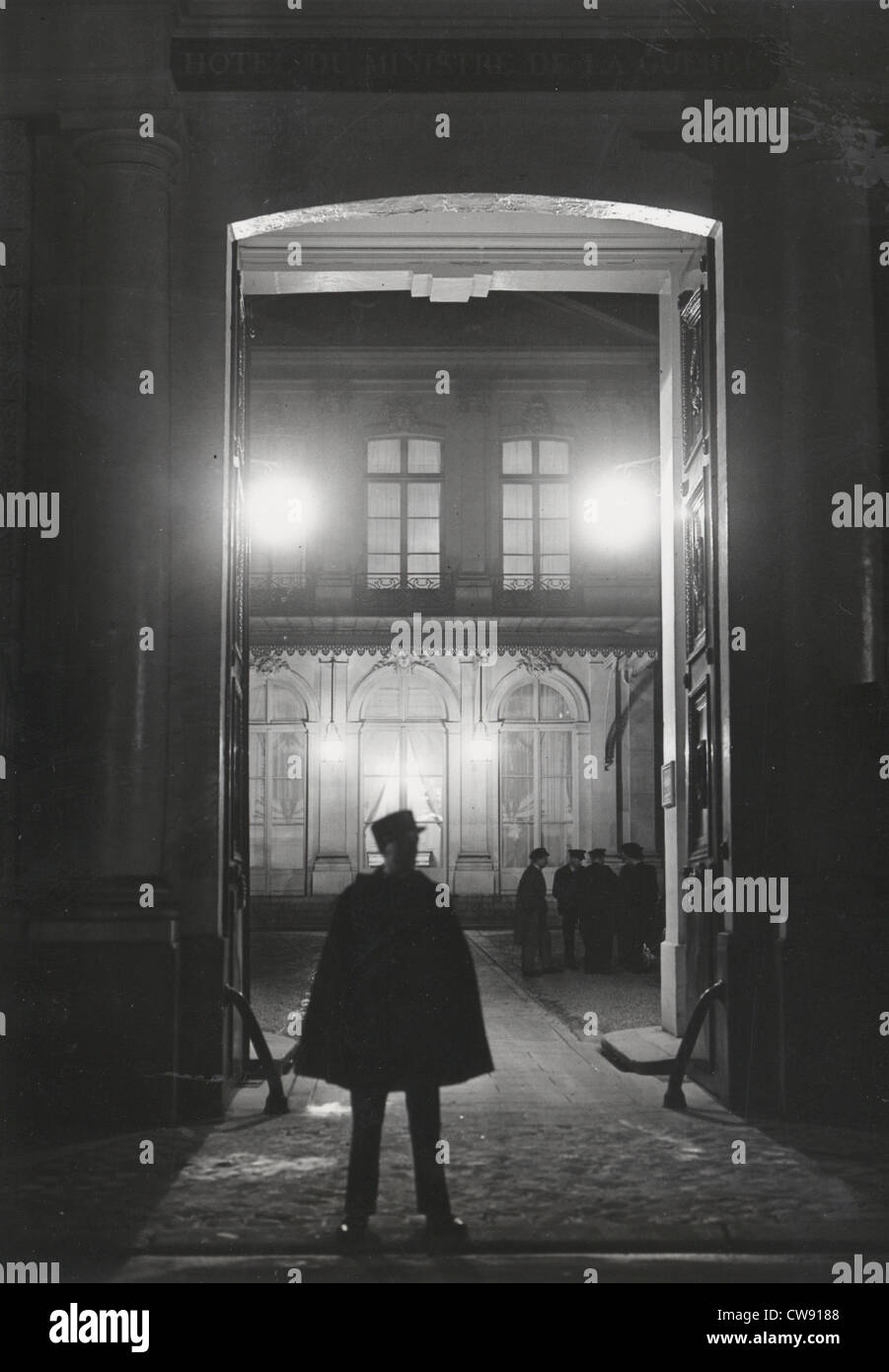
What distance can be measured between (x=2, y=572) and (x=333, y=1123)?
3.66m

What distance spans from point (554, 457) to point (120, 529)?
69.7 ft

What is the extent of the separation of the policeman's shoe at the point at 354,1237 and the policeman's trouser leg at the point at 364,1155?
0.08 feet

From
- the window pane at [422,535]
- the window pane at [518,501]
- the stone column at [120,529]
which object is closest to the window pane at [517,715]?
the window pane at [422,535]

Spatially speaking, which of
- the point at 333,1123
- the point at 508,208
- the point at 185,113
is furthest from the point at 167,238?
the point at 333,1123

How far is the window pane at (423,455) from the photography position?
2942 centimetres

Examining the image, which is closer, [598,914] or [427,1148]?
[427,1148]

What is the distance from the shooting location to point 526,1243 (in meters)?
6.12

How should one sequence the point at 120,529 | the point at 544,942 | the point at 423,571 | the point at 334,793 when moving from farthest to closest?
the point at 423,571 < the point at 334,793 < the point at 544,942 < the point at 120,529

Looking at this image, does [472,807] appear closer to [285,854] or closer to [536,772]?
[536,772]

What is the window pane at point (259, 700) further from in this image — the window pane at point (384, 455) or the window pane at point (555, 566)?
the window pane at point (555, 566)

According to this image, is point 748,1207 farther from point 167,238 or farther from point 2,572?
point 167,238

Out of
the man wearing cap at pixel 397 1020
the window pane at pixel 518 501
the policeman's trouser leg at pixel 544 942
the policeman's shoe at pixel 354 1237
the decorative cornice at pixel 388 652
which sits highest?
the window pane at pixel 518 501

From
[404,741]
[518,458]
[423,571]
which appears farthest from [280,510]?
[404,741]

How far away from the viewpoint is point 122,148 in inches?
357
